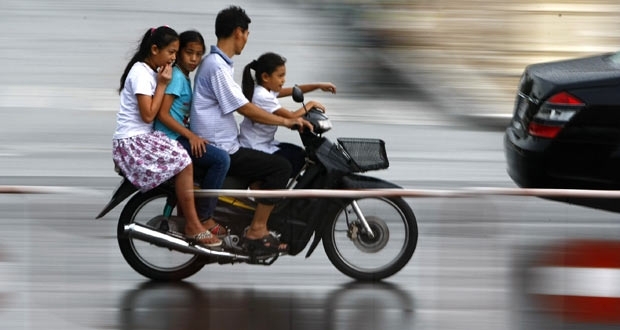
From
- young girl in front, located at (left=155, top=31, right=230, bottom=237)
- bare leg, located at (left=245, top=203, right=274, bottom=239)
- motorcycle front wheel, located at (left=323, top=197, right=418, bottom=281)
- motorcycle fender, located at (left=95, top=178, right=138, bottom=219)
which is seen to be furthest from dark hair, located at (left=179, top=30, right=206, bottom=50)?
motorcycle front wheel, located at (left=323, top=197, right=418, bottom=281)

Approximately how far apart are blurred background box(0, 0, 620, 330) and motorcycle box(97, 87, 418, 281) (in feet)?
0.35

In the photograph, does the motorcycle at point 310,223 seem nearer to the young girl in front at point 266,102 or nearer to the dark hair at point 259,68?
the young girl in front at point 266,102

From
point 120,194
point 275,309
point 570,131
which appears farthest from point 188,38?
point 570,131

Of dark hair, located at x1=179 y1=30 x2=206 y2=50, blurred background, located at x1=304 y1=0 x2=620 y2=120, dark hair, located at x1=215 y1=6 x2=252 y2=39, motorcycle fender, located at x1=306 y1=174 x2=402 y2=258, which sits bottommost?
blurred background, located at x1=304 y1=0 x2=620 y2=120

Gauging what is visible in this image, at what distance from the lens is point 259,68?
7258mm

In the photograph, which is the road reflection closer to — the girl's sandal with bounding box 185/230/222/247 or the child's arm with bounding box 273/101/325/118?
the girl's sandal with bounding box 185/230/222/247

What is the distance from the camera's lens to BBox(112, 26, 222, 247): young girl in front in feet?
22.4

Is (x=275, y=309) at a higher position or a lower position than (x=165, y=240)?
higher

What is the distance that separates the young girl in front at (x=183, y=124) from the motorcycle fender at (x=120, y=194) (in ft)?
1.21

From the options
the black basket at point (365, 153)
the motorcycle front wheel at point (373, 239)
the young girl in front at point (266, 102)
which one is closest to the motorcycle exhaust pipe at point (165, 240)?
the motorcycle front wheel at point (373, 239)

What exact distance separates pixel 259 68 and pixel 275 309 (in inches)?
77.0

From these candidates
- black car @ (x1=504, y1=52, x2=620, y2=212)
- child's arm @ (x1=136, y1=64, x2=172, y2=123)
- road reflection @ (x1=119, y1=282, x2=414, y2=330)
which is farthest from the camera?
black car @ (x1=504, y1=52, x2=620, y2=212)

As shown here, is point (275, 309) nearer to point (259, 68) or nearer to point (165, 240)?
point (165, 240)

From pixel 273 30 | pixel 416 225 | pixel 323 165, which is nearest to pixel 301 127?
pixel 323 165
